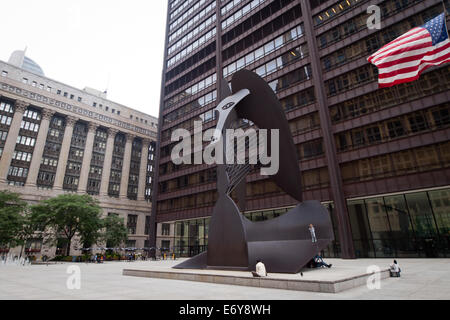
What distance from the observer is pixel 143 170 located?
73.2 meters

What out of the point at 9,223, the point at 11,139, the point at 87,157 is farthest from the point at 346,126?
the point at 11,139

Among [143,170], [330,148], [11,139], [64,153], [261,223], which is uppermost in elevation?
[11,139]

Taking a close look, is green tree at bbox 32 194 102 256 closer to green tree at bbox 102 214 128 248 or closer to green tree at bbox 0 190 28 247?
green tree at bbox 0 190 28 247

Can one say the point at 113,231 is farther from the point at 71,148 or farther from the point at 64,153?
the point at 71,148

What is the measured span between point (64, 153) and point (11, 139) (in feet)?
32.0

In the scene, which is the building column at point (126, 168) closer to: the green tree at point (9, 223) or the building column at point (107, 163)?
the building column at point (107, 163)

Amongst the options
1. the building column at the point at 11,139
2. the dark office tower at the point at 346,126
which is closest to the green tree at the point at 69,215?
A: the dark office tower at the point at 346,126

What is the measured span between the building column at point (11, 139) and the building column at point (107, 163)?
18.3 m

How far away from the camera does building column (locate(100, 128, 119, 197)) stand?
208 feet

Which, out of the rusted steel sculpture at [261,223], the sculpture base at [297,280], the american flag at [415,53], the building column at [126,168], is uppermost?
the building column at [126,168]

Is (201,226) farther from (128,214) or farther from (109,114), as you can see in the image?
(109,114)

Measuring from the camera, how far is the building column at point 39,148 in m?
53.1

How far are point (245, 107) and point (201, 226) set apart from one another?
2841 cm

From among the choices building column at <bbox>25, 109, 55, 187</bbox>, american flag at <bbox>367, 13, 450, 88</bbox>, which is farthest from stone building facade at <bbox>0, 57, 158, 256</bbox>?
american flag at <bbox>367, 13, 450, 88</bbox>
